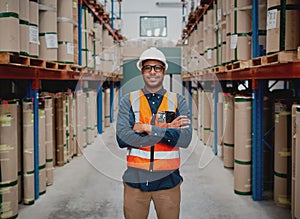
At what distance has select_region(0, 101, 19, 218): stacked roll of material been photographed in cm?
411

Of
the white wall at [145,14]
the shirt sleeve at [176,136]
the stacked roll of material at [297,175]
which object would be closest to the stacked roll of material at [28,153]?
the shirt sleeve at [176,136]

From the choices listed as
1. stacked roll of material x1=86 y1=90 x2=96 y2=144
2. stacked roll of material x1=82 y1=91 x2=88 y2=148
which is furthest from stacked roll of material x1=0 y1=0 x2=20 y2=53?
stacked roll of material x1=86 y1=90 x2=96 y2=144

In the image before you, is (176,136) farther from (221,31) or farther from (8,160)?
(221,31)

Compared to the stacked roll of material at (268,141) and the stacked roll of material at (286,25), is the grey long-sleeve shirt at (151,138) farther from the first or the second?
the stacked roll of material at (268,141)

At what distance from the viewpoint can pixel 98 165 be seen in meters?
7.02

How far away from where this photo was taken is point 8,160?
13.7ft

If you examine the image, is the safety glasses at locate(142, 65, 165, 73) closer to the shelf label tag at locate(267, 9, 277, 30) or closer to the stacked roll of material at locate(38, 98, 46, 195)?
the shelf label tag at locate(267, 9, 277, 30)

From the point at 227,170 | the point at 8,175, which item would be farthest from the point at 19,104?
the point at 227,170

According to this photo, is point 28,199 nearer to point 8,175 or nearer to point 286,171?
point 8,175

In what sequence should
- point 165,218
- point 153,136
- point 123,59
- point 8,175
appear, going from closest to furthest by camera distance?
point 153,136, point 165,218, point 8,175, point 123,59

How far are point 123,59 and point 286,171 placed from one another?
1153cm

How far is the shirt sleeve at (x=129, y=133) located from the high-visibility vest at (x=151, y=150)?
4 cm

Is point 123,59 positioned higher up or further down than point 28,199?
higher up

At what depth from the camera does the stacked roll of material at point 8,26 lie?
12.9 feet
